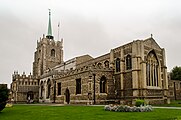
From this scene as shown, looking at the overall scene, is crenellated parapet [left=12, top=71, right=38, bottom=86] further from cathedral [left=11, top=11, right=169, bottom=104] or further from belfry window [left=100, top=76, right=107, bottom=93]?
belfry window [left=100, top=76, right=107, bottom=93]

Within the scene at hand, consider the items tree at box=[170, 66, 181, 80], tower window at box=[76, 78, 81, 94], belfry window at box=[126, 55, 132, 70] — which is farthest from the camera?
tree at box=[170, 66, 181, 80]

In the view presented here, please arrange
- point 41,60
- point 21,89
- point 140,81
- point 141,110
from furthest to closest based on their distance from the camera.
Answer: point 41,60 < point 21,89 < point 140,81 < point 141,110

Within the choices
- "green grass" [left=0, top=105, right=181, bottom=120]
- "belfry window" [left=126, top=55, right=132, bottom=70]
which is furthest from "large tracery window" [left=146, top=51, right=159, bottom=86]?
"green grass" [left=0, top=105, right=181, bottom=120]

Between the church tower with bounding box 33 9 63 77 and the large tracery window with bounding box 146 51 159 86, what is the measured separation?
42.7 meters

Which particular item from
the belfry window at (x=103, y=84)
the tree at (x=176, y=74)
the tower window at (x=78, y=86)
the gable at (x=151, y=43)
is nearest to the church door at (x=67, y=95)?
the tower window at (x=78, y=86)

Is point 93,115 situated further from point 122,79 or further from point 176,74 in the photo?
point 176,74

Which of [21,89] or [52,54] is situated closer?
[21,89]

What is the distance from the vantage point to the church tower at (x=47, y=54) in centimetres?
7106

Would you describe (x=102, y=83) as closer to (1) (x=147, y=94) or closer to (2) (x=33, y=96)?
(1) (x=147, y=94)

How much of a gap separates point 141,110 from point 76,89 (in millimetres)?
20002

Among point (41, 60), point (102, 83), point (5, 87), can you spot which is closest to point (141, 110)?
point (5, 87)

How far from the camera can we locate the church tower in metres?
71.1

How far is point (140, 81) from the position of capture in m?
33.3

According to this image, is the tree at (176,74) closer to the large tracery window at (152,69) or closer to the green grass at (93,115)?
the large tracery window at (152,69)
